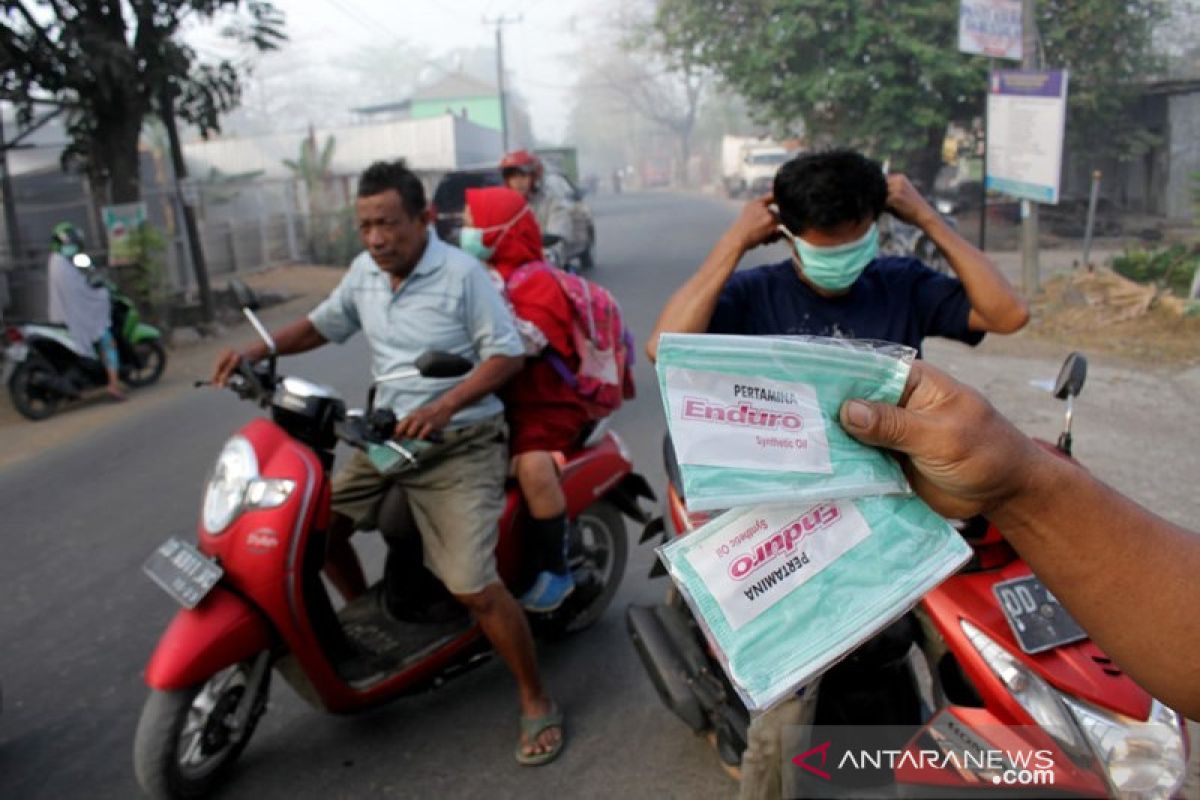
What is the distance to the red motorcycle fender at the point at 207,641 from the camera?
2.54m

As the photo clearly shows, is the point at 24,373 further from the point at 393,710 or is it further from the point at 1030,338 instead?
the point at 1030,338

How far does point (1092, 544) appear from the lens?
1.13 meters

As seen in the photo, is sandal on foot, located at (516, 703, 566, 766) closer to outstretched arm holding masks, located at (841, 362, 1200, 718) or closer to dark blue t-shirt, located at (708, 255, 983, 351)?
dark blue t-shirt, located at (708, 255, 983, 351)

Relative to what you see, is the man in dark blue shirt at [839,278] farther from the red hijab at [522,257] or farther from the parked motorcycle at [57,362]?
the parked motorcycle at [57,362]

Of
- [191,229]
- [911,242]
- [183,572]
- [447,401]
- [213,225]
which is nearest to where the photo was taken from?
[183,572]

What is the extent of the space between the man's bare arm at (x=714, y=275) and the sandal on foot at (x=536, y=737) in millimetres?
1296

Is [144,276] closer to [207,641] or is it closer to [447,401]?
[447,401]

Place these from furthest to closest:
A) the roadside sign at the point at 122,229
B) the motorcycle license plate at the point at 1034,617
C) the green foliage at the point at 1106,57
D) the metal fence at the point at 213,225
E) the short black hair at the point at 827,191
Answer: the green foliage at the point at 1106,57
the metal fence at the point at 213,225
the roadside sign at the point at 122,229
the short black hair at the point at 827,191
the motorcycle license plate at the point at 1034,617

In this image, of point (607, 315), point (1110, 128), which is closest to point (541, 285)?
point (607, 315)

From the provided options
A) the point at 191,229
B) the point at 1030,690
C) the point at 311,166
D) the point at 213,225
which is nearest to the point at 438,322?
the point at 1030,690

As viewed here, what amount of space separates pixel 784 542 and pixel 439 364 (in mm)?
1718

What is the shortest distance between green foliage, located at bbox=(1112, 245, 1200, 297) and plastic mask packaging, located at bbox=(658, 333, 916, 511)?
33.3 ft

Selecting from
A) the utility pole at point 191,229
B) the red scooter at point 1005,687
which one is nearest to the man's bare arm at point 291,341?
the red scooter at point 1005,687

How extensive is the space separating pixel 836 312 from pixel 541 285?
1227 millimetres
